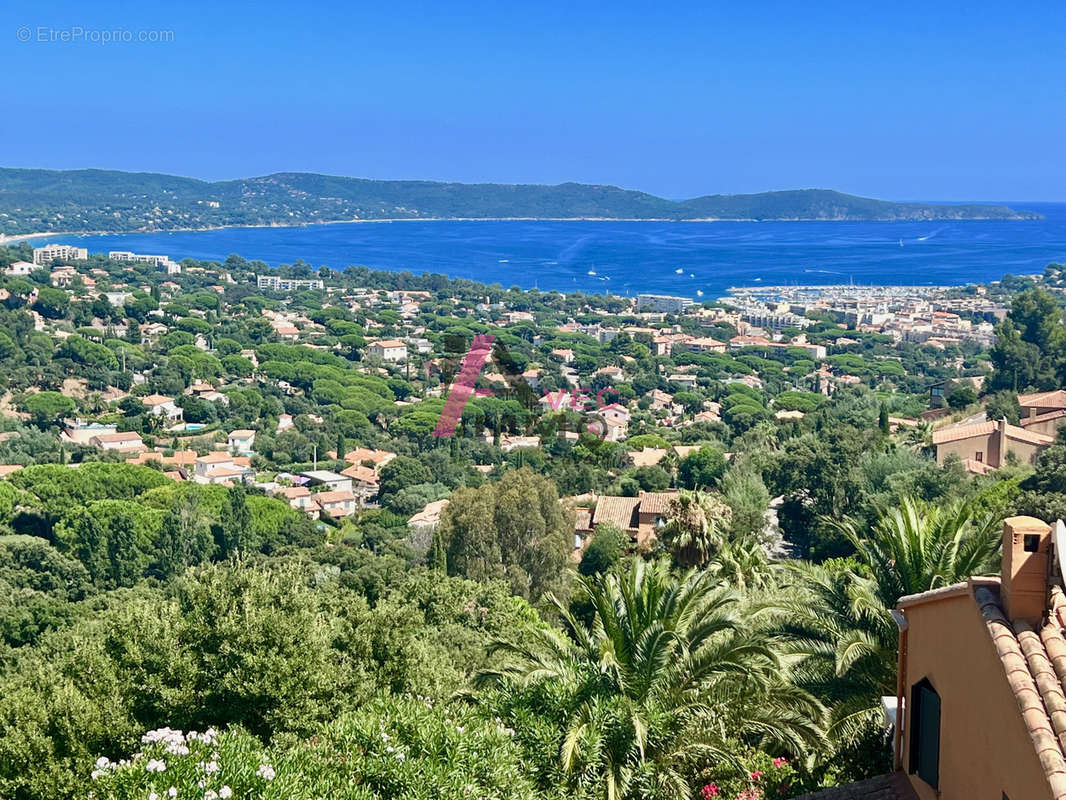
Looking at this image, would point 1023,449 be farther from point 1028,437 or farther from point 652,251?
point 652,251

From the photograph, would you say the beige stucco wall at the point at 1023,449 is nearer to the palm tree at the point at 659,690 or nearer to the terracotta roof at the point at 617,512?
the terracotta roof at the point at 617,512

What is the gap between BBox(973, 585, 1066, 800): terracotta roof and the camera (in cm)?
309

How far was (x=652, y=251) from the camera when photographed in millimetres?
139375

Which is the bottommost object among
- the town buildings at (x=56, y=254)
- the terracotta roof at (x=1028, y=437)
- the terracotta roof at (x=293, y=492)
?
the terracotta roof at (x=293, y=492)

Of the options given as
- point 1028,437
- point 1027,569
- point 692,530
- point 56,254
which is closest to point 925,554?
point 1027,569

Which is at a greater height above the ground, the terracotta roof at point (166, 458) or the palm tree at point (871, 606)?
the palm tree at point (871, 606)

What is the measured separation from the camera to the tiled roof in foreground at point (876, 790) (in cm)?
460

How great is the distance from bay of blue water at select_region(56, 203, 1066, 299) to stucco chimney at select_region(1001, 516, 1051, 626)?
304 ft

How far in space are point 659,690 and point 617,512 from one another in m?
15.6

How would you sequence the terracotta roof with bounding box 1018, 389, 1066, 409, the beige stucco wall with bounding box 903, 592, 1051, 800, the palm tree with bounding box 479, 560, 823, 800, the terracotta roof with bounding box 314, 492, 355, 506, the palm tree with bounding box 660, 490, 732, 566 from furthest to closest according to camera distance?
the terracotta roof with bounding box 314, 492, 355, 506, the terracotta roof with bounding box 1018, 389, 1066, 409, the palm tree with bounding box 660, 490, 732, 566, the palm tree with bounding box 479, 560, 823, 800, the beige stucco wall with bounding box 903, 592, 1051, 800

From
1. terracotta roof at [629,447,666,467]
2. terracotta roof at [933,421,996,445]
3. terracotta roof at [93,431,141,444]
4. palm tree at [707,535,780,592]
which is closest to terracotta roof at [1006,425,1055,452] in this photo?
terracotta roof at [933,421,996,445]

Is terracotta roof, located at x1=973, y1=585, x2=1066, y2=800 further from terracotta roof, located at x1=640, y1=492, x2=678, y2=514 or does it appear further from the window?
terracotta roof, located at x1=640, y1=492, x2=678, y2=514

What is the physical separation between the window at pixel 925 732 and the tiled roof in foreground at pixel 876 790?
84 millimetres

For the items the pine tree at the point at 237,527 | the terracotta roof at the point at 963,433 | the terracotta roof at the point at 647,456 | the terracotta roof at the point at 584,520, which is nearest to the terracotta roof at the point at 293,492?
the pine tree at the point at 237,527
